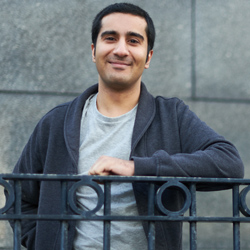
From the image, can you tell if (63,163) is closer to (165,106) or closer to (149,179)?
(165,106)

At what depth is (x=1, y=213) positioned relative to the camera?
6.79 feet

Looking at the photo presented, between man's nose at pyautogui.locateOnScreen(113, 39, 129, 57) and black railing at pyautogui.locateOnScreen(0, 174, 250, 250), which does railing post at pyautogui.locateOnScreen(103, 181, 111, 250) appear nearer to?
black railing at pyautogui.locateOnScreen(0, 174, 250, 250)

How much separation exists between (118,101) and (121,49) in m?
0.28

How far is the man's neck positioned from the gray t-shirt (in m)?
0.04

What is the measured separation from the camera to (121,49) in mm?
2975

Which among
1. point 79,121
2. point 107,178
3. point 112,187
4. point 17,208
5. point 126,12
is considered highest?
point 126,12

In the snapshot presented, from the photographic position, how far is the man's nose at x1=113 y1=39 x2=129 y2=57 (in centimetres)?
296

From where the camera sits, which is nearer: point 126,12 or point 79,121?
point 79,121

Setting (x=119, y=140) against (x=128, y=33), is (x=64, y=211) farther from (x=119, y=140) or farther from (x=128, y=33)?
(x=128, y=33)

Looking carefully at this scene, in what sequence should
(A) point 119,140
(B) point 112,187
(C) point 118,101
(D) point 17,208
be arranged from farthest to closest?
(C) point 118,101
(A) point 119,140
(B) point 112,187
(D) point 17,208

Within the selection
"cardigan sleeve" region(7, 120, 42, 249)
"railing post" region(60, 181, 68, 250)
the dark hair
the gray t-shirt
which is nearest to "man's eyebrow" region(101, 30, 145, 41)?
the dark hair

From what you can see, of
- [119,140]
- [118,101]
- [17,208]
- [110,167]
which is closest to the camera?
[17,208]

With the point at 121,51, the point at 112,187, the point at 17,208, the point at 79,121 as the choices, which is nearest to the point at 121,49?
the point at 121,51

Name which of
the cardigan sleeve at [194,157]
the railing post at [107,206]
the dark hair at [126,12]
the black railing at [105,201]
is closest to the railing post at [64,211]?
the black railing at [105,201]
